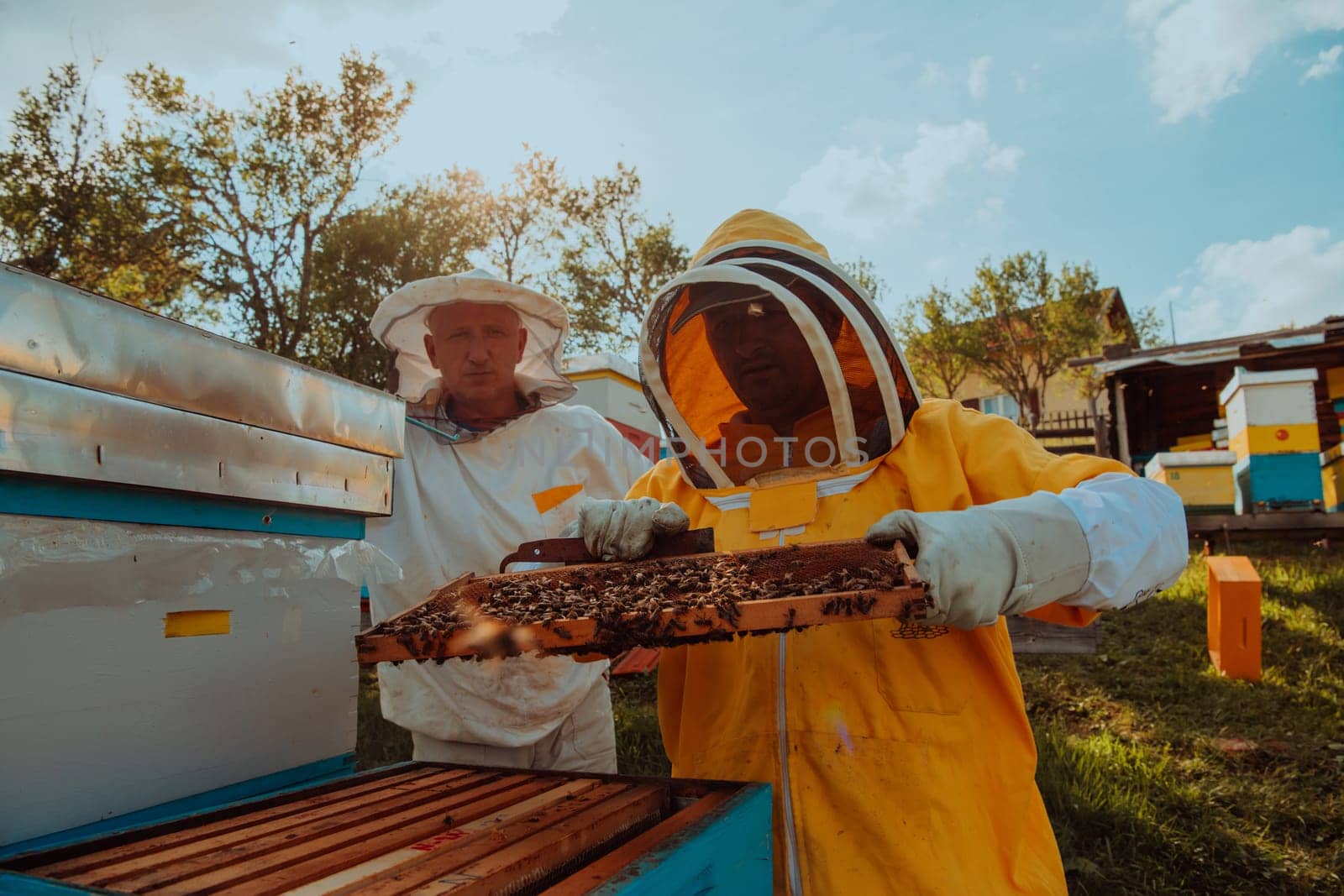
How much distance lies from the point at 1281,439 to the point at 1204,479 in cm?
107

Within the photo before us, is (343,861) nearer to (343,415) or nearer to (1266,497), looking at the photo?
(343,415)

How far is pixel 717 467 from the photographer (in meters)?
2.17

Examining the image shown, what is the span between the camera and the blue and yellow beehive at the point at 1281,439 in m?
8.90

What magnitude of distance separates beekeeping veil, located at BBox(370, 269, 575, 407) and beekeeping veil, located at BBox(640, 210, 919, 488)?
99 centimetres

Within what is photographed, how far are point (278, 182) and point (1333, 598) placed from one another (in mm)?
17477

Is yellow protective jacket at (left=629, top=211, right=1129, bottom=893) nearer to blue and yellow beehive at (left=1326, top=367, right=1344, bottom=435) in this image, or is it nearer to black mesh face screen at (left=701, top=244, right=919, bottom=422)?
black mesh face screen at (left=701, top=244, right=919, bottom=422)

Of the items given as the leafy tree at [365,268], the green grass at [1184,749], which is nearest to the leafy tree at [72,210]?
the leafy tree at [365,268]

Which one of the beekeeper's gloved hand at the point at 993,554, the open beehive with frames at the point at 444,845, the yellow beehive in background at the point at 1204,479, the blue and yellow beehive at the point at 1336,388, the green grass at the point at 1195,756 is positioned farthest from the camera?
the blue and yellow beehive at the point at 1336,388

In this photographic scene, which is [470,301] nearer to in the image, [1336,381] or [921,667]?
[921,667]

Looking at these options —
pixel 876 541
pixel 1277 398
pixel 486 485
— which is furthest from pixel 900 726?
pixel 1277 398

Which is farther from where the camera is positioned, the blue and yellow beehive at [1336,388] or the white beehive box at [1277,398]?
the blue and yellow beehive at [1336,388]

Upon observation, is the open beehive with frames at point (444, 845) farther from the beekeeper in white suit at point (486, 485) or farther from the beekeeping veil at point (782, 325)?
the beekeeper in white suit at point (486, 485)

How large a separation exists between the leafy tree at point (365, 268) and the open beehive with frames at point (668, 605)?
15.1 meters

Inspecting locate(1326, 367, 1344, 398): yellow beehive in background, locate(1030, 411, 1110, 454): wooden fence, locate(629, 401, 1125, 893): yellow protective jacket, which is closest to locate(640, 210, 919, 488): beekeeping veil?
locate(629, 401, 1125, 893): yellow protective jacket
